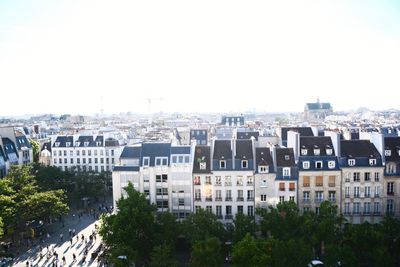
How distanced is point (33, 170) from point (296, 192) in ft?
198

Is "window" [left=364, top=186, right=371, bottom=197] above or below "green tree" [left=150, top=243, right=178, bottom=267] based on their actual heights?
above

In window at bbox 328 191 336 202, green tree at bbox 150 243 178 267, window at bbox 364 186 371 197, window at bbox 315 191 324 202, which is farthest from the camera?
window at bbox 315 191 324 202

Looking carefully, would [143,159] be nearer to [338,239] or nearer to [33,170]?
[338,239]

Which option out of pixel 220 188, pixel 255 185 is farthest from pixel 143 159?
pixel 255 185

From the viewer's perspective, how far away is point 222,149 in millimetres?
62875

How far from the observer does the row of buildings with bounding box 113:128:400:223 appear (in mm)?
59562

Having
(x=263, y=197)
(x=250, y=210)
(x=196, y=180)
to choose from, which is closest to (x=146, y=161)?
(x=196, y=180)

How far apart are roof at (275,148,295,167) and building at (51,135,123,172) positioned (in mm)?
53478

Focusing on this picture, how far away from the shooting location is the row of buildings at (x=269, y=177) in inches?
2345

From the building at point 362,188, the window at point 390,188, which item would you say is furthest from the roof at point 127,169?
the window at point 390,188

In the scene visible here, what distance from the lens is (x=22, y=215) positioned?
2386 inches

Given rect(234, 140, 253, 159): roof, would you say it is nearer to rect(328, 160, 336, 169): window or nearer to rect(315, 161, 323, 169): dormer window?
rect(315, 161, 323, 169): dormer window

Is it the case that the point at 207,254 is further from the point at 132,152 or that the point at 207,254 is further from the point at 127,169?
the point at 132,152

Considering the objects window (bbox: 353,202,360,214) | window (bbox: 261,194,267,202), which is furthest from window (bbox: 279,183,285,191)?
window (bbox: 353,202,360,214)
